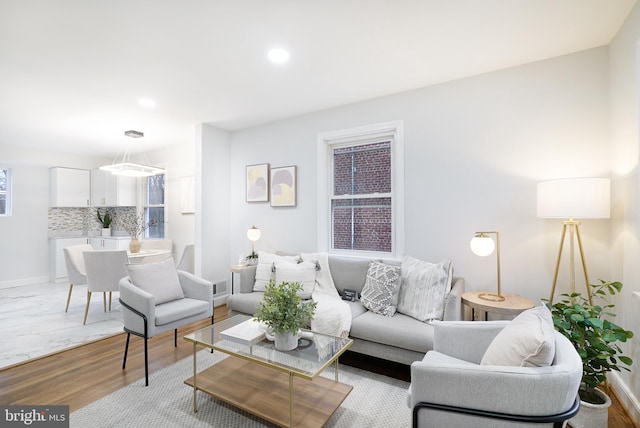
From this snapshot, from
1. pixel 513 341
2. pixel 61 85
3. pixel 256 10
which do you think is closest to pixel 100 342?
pixel 61 85

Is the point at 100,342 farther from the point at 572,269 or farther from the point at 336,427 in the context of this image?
the point at 572,269

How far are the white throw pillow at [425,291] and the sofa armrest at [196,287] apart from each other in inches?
72.1

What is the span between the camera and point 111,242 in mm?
5852

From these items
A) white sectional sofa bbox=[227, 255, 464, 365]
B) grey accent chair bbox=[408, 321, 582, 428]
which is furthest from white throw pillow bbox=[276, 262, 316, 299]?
grey accent chair bbox=[408, 321, 582, 428]

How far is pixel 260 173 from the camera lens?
4238mm

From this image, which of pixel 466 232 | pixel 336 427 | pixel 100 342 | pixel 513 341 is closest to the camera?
pixel 513 341

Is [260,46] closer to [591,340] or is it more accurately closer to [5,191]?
[591,340]

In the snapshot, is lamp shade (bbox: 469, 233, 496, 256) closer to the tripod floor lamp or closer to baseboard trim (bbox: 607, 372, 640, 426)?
the tripod floor lamp

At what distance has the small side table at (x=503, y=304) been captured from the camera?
2.16 meters

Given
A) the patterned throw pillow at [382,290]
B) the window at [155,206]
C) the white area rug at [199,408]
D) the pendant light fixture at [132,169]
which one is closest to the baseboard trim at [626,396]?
the white area rug at [199,408]

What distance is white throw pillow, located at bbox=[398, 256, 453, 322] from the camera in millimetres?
2447

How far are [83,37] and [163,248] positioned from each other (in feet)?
11.9

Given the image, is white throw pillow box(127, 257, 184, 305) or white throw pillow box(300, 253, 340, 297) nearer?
white throw pillow box(127, 257, 184, 305)

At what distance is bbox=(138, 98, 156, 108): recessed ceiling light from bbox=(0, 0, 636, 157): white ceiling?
0.09 m
